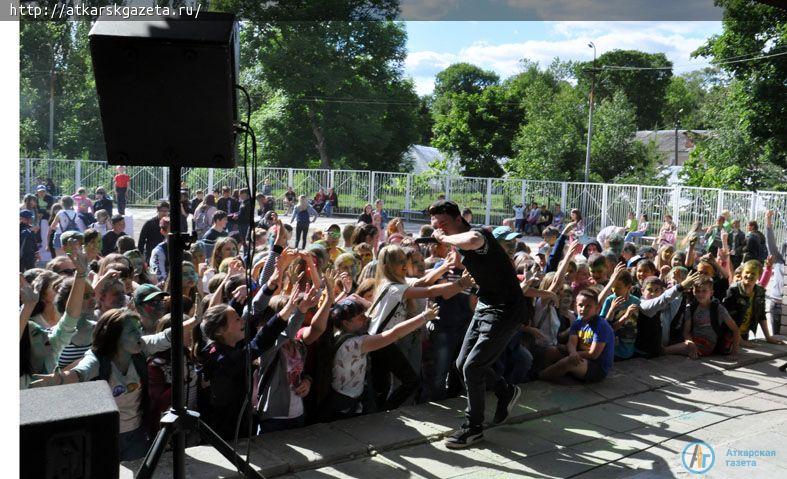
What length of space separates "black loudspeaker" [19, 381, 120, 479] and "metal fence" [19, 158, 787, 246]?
20.1m

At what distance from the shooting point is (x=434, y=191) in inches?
1212

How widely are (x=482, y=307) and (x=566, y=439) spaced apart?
1.10 metres

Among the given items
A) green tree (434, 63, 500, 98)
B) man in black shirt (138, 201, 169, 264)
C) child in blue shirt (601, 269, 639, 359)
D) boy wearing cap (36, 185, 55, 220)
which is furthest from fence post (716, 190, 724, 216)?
green tree (434, 63, 500, 98)

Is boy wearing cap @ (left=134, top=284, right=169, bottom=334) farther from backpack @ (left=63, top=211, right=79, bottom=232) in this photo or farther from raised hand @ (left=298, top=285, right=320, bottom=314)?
backpack @ (left=63, top=211, right=79, bottom=232)

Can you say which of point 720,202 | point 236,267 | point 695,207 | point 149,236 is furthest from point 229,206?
point 695,207

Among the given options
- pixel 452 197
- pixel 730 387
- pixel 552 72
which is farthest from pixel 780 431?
pixel 552 72

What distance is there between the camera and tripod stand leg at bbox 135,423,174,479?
2.90 m

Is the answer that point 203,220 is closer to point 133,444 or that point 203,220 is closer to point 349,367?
point 349,367

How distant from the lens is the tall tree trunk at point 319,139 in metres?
42.9

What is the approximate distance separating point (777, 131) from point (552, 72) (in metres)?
52.9

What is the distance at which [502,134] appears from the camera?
43.9 m

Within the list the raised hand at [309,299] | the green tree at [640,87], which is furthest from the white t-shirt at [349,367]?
the green tree at [640,87]

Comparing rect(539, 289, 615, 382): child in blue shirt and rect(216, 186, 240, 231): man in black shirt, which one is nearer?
rect(539, 289, 615, 382): child in blue shirt

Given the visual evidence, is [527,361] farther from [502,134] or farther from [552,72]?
[552,72]
